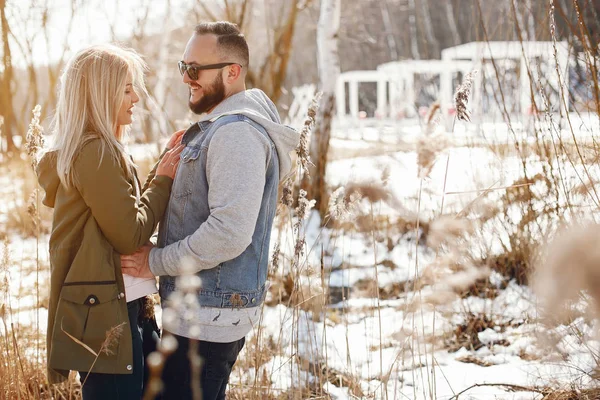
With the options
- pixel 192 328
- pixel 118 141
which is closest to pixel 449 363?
pixel 192 328

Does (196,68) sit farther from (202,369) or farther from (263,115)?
(202,369)

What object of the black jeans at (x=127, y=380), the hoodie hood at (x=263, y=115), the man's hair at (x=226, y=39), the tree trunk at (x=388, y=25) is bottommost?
the black jeans at (x=127, y=380)

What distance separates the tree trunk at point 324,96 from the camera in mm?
6609

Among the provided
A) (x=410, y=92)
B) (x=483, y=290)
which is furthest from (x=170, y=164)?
(x=410, y=92)

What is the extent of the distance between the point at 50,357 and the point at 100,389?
0.54 ft

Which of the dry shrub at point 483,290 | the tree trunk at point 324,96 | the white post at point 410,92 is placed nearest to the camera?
the dry shrub at point 483,290

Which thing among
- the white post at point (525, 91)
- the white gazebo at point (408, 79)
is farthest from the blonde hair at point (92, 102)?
the white gazebo at point (408, 79)

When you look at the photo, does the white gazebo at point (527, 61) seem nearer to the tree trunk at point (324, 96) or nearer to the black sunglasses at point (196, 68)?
the black sunglasses at point (196, 68)

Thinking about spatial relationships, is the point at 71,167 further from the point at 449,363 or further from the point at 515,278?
the point at 515,278

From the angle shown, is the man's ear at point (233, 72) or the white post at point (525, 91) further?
the white post at point (525, 91)

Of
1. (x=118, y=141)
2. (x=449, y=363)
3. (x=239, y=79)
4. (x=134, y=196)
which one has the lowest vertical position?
(x=449, y=363)

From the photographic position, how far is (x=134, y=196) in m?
1.89

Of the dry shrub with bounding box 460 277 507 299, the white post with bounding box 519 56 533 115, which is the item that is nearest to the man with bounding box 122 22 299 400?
the white post with bounding box 519 56 533 115

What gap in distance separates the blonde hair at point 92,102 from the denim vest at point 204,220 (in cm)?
17
